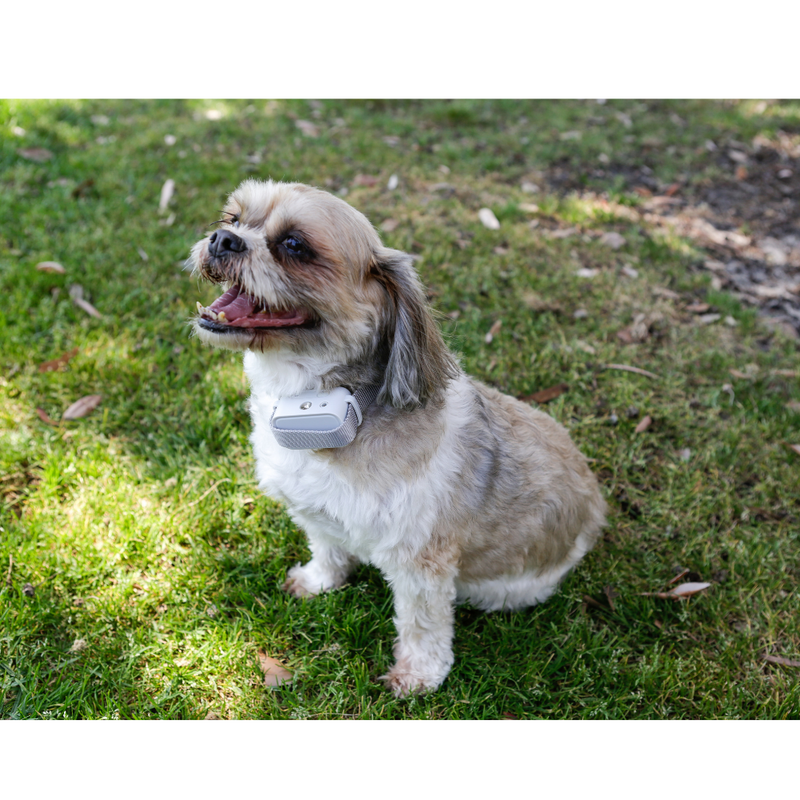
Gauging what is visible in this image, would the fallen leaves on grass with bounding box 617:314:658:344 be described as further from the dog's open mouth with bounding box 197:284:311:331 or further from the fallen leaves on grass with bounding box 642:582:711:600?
the dog's open mouth with bounding box 197:284:311:331

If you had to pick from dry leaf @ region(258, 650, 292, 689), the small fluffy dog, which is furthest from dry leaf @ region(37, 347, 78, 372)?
dry leaf @ region(258, 650, 292, 689)

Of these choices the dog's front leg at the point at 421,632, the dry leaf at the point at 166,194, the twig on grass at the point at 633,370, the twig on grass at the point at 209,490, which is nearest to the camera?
the dog's front leg at the point at 421,632

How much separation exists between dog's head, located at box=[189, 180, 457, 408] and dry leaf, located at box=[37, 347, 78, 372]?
88.5 inches

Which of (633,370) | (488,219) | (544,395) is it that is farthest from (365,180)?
(633,370)

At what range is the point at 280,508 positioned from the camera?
11.3 feet

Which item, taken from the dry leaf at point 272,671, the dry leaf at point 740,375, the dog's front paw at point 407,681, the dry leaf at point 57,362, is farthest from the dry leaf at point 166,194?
the dry leaf at point 740,375

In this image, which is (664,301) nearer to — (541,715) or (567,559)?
(567,559)

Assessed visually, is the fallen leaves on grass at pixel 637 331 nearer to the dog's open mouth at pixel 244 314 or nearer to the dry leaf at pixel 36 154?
the dog's open mouth at pixel 244 314

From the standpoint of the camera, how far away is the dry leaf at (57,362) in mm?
3971

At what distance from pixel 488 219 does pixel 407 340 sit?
3842 mm

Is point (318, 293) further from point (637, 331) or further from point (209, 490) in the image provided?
point (637, 331)

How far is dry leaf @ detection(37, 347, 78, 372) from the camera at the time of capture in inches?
156

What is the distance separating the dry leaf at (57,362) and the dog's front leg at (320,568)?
215 centimetres

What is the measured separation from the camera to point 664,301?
16.7ft
